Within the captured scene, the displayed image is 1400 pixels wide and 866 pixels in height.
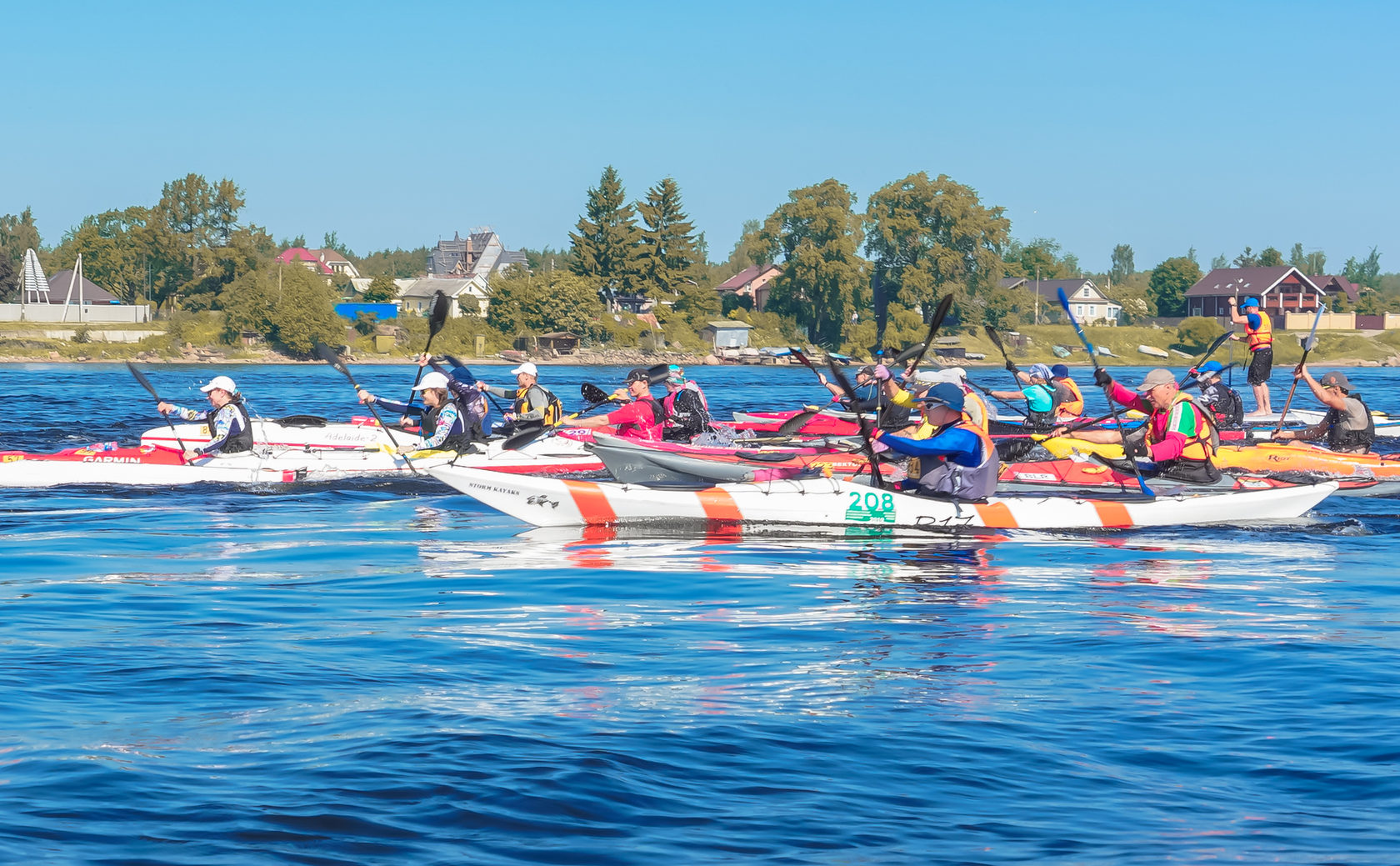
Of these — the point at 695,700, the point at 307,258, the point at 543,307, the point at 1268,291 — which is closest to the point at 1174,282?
the point at 1268,291

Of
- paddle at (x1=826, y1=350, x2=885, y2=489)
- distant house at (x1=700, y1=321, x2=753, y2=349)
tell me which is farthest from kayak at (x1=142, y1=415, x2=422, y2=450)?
distant house at (x1=700, y1=321, x2=753, y2=349)

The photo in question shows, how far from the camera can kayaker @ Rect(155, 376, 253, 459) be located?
54.0 feet

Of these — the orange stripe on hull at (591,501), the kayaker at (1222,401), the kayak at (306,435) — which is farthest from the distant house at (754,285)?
the orange stripe on hull at (591,501)

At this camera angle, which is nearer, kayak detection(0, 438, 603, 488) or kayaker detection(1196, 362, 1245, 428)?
kayak detection(0, 438, 603, 488)

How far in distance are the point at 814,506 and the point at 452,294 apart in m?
85.9

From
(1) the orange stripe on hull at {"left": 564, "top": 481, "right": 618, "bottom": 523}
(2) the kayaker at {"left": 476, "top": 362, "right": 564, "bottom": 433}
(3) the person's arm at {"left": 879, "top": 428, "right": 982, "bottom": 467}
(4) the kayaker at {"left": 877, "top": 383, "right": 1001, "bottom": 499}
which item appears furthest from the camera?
(2) the kayaker at {"left": 476, "top": 362, "right": 564, "bottom": 433}

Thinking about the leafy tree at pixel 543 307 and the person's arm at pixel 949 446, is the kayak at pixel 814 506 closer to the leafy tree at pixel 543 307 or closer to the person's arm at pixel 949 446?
the person's arm at pixel 949 446

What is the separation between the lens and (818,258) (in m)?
90.4

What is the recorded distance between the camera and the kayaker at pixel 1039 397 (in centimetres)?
1878

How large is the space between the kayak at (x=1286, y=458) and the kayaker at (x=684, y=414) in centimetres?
432

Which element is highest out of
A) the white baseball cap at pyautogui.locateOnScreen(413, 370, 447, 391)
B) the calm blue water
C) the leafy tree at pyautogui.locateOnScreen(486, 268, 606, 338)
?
the leafy tree at pyautogui.locateOnScreen(486, 268, 606, 338)

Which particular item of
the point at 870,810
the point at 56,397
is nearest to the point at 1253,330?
the point at 870,810

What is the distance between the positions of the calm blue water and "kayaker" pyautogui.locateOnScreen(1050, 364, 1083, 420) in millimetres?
6184

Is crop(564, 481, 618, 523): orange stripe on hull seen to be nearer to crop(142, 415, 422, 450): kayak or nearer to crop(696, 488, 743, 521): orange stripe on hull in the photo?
crop(696, 488, 743, 521): orange stripe on hull
